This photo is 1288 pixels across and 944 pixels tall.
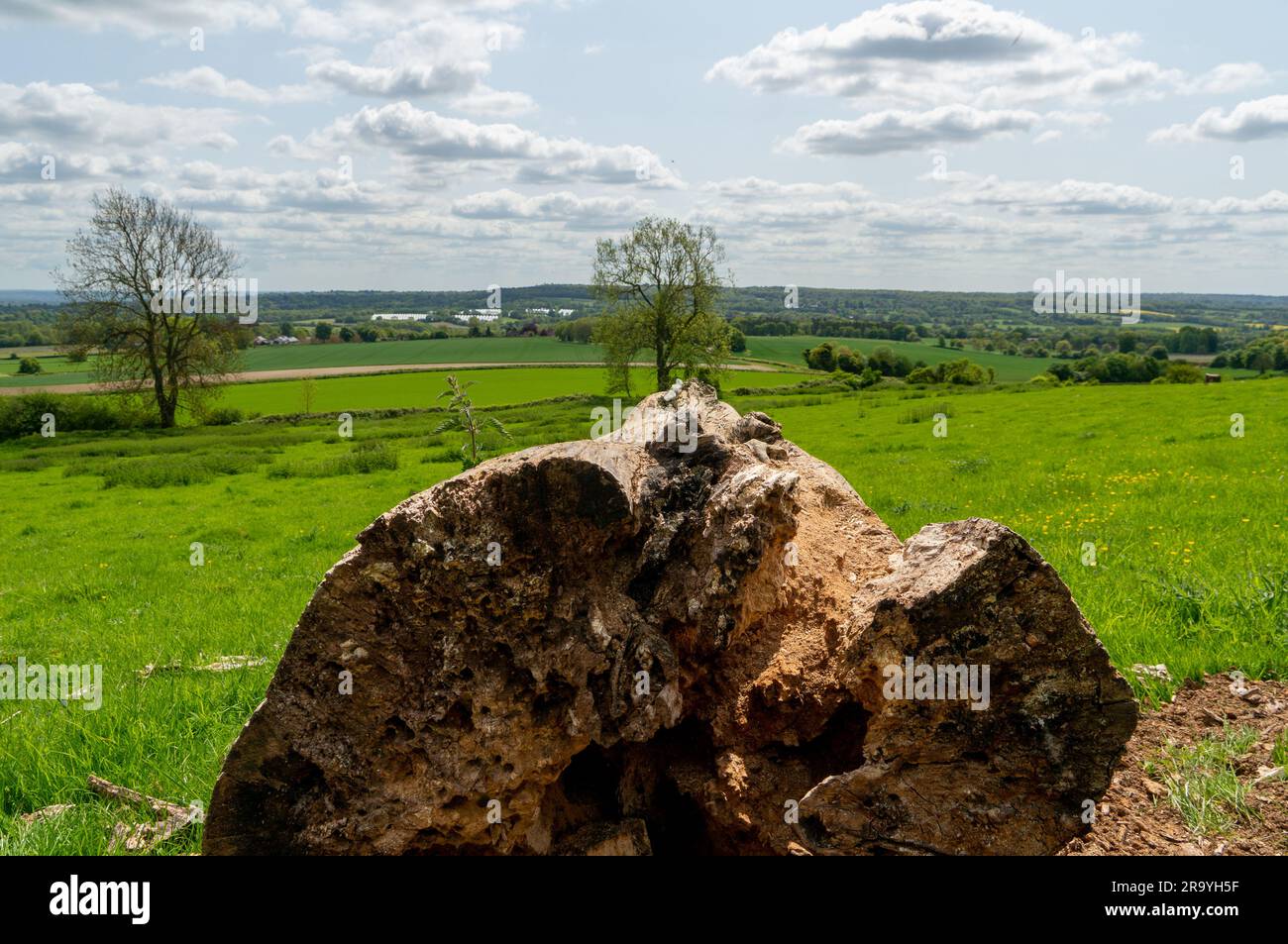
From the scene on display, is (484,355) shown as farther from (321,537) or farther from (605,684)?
(605,684)

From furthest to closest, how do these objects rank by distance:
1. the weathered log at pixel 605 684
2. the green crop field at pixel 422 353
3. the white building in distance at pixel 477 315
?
the white building in distance at pixel 477 315 < the green crop field at pixel 422 353 < the weathered log at pixel 605 684

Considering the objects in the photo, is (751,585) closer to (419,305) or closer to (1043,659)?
(1043,659)

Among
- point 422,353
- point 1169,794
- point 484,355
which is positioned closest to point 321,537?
point 1169,794

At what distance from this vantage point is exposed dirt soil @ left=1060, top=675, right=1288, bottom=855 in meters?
4.59

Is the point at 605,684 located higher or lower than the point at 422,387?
lower

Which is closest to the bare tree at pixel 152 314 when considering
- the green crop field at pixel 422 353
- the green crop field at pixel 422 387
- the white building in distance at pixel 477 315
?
the green crop field at pixel 422 387

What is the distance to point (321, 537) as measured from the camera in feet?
61.1

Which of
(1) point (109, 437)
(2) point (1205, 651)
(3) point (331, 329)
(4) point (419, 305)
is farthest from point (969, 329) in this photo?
(2) point (1205, 651)

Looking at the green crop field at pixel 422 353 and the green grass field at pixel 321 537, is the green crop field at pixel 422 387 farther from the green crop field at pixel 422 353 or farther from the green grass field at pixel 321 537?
the green grass field at pixel 321 537

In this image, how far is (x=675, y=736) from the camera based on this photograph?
4.96m

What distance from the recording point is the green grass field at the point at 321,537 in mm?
6863

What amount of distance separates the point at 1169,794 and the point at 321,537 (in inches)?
663

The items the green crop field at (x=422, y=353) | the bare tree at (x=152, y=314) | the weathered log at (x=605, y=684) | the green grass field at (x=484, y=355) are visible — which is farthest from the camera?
the green crop field at (x=422, y=353)

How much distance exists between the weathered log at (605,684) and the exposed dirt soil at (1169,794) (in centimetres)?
86
